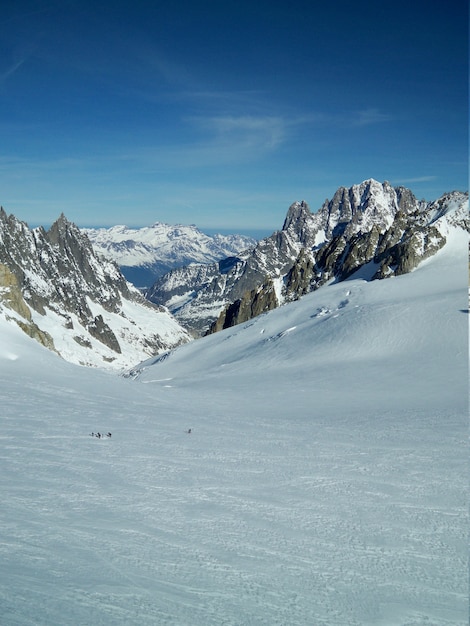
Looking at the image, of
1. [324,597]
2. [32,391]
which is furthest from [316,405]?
[324,597]

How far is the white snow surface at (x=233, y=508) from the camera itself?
20.7 ft

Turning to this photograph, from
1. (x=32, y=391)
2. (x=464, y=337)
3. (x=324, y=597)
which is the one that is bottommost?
(x=324, y=597)

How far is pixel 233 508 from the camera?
940cm

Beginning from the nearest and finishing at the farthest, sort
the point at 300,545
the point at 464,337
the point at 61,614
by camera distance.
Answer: the point at 61,614
the point at 300,545
the point at 464,337

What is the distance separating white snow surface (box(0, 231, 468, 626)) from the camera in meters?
6.30

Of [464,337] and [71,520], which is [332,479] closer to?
[71,520]

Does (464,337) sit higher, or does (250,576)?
(464,337)

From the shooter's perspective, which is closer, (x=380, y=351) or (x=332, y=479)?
(x=332, y=479)

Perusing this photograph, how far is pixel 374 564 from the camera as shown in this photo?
7.43 metres

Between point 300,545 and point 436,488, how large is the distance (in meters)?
4.17

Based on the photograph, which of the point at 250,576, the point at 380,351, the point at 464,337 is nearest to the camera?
the point at 250,576

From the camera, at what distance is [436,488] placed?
34.1 ft

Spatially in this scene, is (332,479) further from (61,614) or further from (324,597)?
(61,614)

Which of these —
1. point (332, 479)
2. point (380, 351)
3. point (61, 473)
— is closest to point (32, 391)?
point (61, 473)
